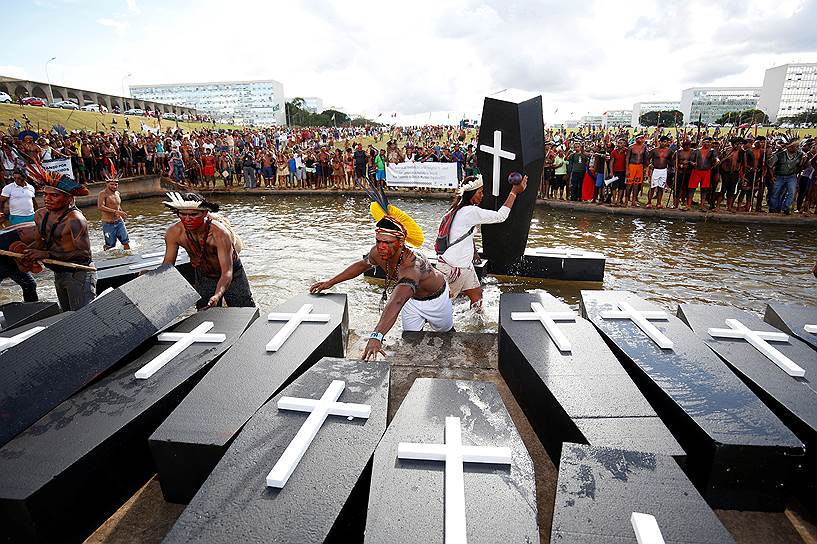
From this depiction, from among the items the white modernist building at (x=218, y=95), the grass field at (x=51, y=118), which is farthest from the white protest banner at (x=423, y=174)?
the white modernist building at (x=218, y=95)

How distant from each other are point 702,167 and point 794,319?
30.6 ft

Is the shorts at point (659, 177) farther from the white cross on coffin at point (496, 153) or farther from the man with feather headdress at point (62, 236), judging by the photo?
the man with feather headdress at point (62, 236)

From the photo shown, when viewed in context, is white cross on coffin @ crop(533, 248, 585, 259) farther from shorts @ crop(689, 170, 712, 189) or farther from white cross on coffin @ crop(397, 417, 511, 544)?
shorts @ crop(689, 170, 712, 189)

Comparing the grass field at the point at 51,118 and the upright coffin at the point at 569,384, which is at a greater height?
the grass field at the point at 51,118

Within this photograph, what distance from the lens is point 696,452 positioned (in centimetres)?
237

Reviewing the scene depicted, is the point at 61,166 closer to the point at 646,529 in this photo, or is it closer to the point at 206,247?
the point at 206,247

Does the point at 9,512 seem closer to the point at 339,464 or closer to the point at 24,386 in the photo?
the point at 24,386

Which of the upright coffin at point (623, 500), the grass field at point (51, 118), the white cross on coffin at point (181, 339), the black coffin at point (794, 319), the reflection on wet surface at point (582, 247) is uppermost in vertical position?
the grass field at point (51, 118)

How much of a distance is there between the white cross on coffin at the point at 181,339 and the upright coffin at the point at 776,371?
149 inches

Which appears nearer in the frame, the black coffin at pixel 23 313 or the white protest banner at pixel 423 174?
the black coffin at pixel 23 313

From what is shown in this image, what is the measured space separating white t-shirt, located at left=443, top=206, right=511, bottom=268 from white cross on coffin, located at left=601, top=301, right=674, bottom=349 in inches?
68.3

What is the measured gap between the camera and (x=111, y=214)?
8.00 meters

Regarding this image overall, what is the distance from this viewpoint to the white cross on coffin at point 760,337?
295 cm

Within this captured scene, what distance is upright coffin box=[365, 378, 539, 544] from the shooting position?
1.69 meters
